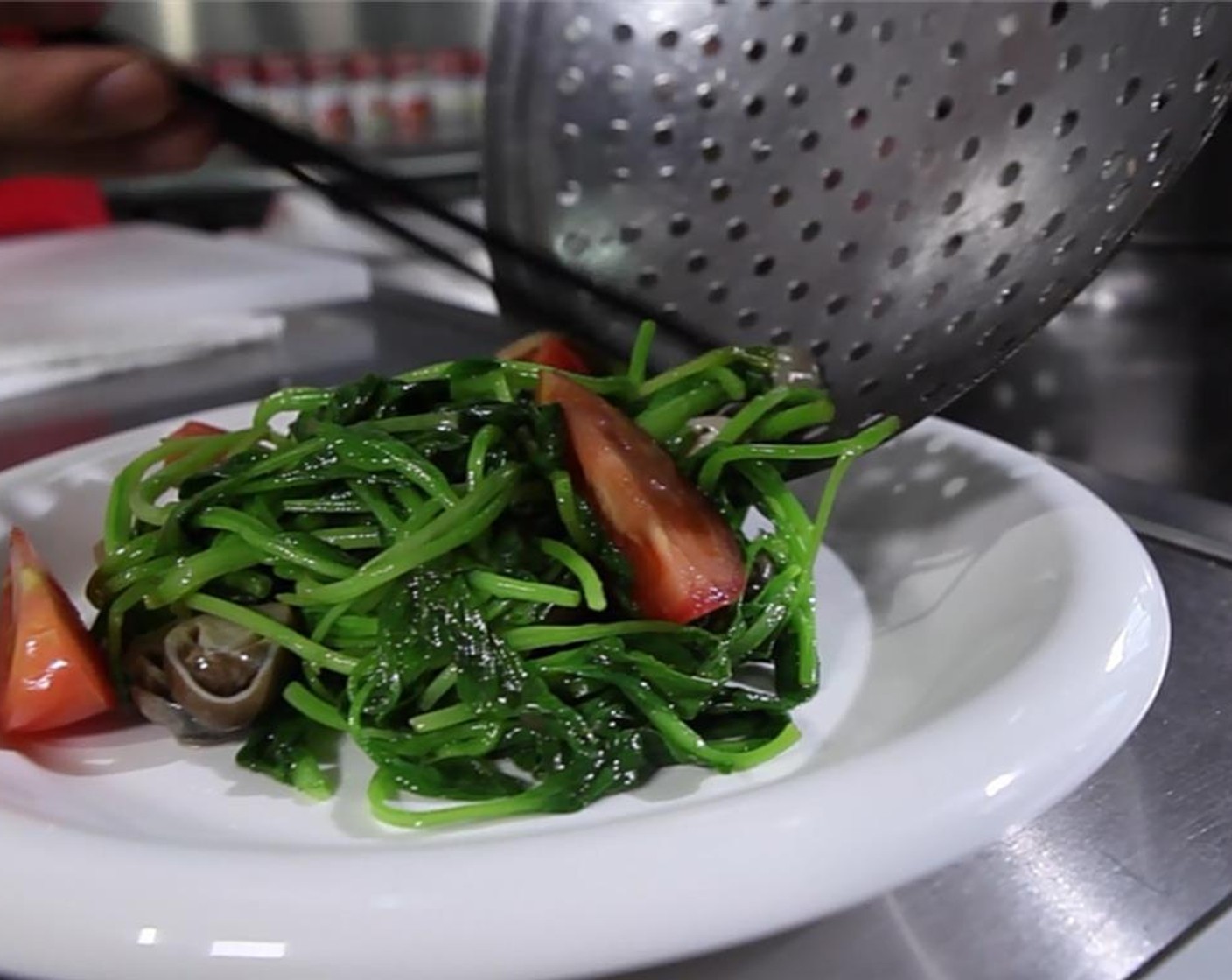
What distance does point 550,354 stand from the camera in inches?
32.0

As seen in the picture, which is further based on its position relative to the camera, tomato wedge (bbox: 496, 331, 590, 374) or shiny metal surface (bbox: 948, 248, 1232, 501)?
shiny metal surface (bbox: 948, 248, 1232, 501)

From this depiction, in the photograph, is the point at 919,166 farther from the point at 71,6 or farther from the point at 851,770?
the point at 71,6

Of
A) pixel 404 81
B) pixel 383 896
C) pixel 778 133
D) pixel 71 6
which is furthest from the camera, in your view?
pixel 404 81

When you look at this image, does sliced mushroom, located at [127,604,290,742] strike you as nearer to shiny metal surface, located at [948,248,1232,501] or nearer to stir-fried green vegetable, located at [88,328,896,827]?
stir-fried green vegetable, located at [88,328,896,827]

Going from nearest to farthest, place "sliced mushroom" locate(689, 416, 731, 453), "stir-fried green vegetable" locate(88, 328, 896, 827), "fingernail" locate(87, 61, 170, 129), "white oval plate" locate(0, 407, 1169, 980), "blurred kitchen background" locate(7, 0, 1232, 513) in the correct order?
"white oval plate" locate(0, 407, 1169, 980) → "stir-fried green vegetable" locate(88, 328, 896, 827) → "sliced mushroom" locate(689, 416, 731, 453) → "fingernail" locate(87, 61, 170, 129) → "blurred kitchen background" locate(7, 0, 1232, 513)

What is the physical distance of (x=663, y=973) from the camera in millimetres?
501

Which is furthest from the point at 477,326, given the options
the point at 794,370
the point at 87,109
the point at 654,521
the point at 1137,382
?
the point at 654,521

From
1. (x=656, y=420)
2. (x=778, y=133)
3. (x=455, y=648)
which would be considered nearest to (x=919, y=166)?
(x=778, y=133)

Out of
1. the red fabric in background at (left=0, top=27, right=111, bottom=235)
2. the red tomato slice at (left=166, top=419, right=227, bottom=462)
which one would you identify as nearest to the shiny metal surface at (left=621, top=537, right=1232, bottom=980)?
the red tomato slice at (left=166, top=419, right=227, bottom=462)

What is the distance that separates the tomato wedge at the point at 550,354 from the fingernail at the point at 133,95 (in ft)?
1.50

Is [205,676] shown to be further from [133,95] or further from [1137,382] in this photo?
[1137,382]

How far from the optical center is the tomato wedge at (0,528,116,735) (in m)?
0.61

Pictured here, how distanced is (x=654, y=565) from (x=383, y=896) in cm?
25

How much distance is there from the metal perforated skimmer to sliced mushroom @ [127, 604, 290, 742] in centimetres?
37
